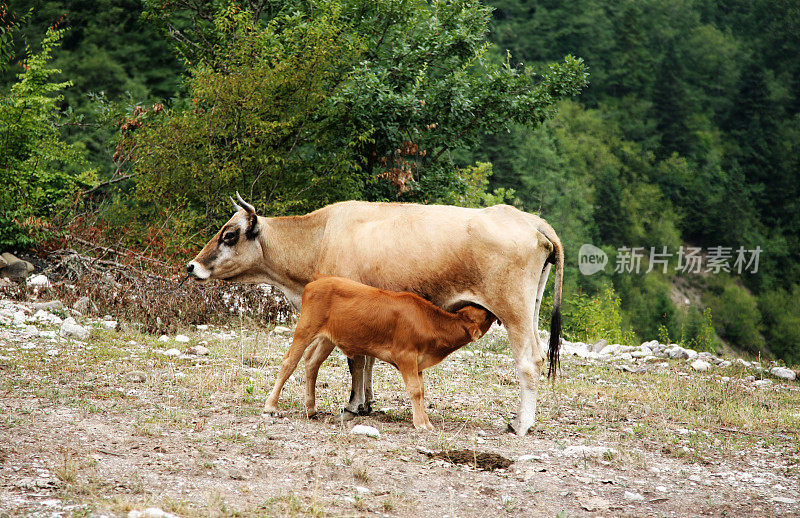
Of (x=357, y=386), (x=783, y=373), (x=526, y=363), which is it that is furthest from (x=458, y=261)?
(x=783, y=373)

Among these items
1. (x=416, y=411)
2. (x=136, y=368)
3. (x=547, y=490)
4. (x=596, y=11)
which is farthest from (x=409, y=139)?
(x=596, y=11)

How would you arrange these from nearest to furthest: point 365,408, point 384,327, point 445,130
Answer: point 384,327 < point 365,408 < point 445,130

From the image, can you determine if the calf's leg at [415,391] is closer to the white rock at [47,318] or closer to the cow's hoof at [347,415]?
the cow's hoof at [347,415]

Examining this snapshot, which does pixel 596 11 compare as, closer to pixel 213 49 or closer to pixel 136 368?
pixel 213 49

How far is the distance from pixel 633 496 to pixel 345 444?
7.91 feet

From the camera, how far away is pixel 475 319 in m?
7.83

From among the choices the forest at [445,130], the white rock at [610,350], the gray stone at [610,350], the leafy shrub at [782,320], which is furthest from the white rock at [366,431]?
the leafy shrub at [782,320]

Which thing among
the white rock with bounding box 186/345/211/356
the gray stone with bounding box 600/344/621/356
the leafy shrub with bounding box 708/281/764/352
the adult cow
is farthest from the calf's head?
the leafy shrub with bounding box 708/281/764/352

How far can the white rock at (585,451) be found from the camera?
23.5 ft

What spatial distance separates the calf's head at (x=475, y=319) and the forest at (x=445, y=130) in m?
8.29

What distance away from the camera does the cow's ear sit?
9.10 metres

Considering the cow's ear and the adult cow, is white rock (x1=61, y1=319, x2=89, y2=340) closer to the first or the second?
the cow's ear

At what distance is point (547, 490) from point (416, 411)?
184cm

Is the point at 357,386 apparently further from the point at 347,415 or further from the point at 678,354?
the point at 678,354
